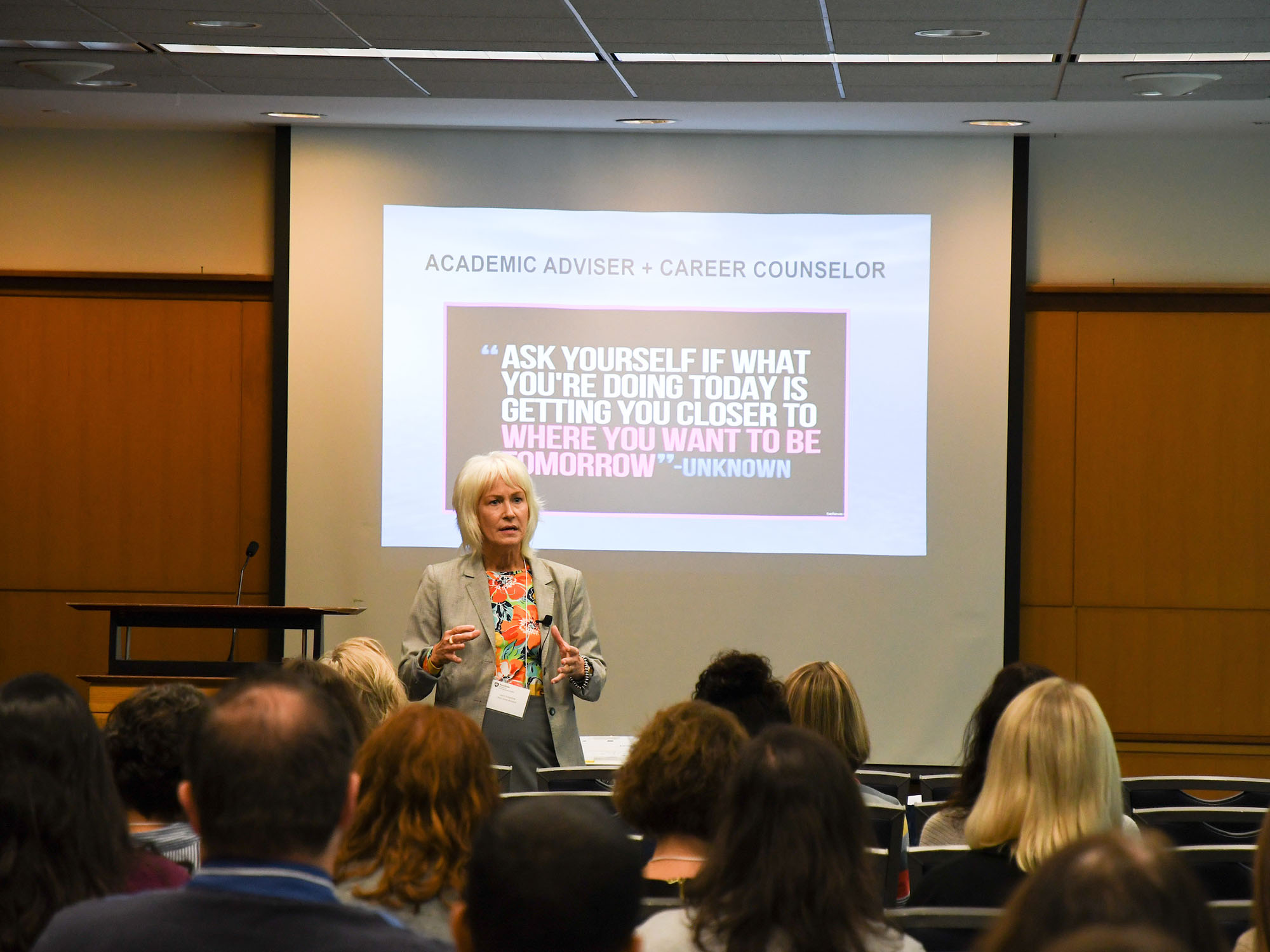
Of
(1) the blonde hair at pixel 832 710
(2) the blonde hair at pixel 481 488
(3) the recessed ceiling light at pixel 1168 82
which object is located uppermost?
(3) the recessed ceiling light at pixel 1168 82

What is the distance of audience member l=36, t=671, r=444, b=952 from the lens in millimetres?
1331

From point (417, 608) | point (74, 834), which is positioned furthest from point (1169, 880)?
point (417, 608)

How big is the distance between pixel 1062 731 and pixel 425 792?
3.90 ft

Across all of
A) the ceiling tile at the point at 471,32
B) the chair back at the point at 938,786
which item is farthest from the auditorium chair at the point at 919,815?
the ceiling tile at the point at 471,32

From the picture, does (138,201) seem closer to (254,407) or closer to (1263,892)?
(254,407)

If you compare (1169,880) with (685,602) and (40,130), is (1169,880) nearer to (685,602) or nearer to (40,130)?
(685,602)

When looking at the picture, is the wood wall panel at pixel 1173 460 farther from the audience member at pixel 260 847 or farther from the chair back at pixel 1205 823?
the audience member at pixel 260 847

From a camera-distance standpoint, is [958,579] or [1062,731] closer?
[1062,731]

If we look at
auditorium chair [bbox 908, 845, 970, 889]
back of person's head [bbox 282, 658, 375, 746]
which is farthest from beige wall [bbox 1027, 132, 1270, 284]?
back of person's head [bbox 282, 658, 375, 746]

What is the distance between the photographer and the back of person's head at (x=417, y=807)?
7.28 ft

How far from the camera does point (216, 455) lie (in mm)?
7766

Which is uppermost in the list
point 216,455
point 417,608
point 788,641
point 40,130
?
point 40,130

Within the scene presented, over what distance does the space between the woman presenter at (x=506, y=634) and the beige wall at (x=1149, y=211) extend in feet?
14.3

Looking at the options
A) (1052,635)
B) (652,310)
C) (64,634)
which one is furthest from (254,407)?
(1052,635)
